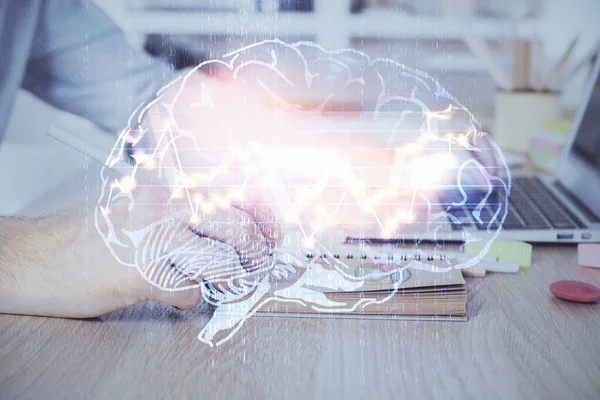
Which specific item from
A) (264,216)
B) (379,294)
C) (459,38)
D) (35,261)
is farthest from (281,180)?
(459,38)

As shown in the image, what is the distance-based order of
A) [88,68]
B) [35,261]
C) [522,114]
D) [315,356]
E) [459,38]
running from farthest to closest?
[459,38] < [522,114] < [88,68] < [35,261] < [315,356]

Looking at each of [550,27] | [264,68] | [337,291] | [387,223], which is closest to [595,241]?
[387,223]

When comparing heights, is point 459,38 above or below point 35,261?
above

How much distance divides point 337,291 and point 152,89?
1.25 ft

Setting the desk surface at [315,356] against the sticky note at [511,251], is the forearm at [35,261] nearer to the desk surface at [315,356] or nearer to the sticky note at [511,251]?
the desk surface at [315,356]

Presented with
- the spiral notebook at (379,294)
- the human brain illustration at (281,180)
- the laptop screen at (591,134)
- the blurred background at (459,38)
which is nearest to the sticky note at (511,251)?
the human brain illustration at (281,180)

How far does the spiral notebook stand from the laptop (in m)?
0.15

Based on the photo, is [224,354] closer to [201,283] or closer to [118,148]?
[201,283]

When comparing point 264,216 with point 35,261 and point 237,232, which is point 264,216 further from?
point 35,261

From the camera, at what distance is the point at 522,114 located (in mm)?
1175

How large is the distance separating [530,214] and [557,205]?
0.06 m

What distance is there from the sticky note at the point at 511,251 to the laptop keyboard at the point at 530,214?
65 millimetres

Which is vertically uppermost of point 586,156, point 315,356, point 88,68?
point 88,68

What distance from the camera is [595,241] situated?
32.7 inches
